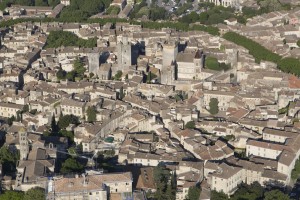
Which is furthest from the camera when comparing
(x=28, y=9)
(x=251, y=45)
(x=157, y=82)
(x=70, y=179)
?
(x=28, y=9)

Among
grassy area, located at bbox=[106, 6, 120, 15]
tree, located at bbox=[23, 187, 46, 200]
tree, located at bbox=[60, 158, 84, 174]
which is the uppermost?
grassy area, located at bbox=[106, 6, 120, 15]

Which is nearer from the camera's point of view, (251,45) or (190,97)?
(190,97)

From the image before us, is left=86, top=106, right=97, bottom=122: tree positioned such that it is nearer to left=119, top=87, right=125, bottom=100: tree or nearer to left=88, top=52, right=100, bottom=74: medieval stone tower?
left=119, top=87, right=125, bottom=100: tree

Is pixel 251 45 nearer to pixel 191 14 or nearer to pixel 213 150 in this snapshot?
pixel 191 14

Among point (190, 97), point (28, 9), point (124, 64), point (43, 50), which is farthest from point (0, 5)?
point (190, 97)

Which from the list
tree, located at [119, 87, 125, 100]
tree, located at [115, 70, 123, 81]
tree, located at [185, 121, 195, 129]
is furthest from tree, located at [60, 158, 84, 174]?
tree, located at [115, 70, 123, 81]

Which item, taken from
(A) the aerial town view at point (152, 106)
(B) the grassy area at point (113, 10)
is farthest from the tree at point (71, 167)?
(B) the grassy area at point (113, 10)
